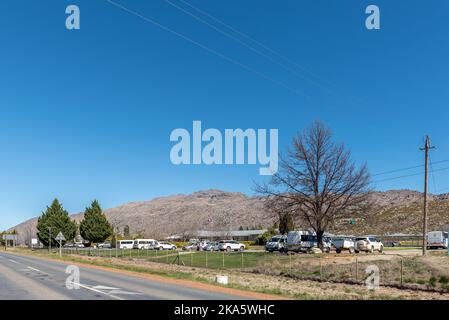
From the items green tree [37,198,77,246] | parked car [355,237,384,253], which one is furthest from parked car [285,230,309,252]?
green tree [37,198,77,246]

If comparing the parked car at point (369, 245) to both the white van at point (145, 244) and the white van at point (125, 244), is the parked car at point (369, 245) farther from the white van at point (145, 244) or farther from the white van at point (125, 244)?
the white van at point (125, 244)

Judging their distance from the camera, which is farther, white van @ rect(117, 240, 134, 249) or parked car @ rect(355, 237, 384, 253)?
white van @ rect(117, 240, 134, 249)

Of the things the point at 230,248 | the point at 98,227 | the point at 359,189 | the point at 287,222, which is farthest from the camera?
the point at 98,227

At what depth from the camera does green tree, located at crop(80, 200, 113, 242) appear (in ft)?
322

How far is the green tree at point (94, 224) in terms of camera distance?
98125 mm

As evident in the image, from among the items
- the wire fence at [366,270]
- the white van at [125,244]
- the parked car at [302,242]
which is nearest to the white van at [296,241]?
the parked car at [302,242]

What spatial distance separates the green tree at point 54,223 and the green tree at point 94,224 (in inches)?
129

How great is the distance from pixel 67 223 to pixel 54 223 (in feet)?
11.0

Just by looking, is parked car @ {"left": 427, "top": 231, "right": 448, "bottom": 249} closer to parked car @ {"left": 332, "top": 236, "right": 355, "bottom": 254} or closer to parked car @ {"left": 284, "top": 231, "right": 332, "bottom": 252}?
parked car @ {"left": 332, "top": 236, "right": 355, "bottom": 254}
